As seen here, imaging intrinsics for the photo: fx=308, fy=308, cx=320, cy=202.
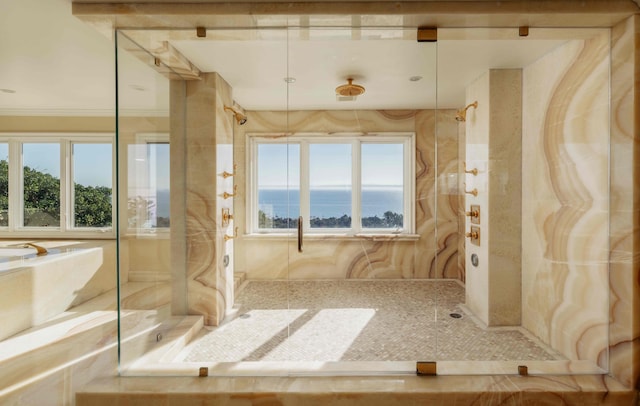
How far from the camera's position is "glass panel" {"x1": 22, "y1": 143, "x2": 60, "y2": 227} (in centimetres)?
407

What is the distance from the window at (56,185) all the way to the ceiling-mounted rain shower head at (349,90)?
10.5 feet

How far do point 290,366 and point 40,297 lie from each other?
246 centimetres

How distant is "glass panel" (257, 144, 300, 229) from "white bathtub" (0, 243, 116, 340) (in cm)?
195

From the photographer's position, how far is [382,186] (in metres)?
3.23

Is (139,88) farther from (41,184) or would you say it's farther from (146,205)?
(41,184)

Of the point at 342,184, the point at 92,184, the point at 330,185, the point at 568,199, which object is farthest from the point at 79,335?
the point at 568,199

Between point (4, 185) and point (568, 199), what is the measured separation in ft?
20.1

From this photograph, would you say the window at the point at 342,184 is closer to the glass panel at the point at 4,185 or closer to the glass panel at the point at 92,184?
the glass panel at the point at 92,184

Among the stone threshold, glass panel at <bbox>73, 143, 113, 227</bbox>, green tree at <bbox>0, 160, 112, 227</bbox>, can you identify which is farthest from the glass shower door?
green tree at <bbox>0, 160, 112, 227</bbox>

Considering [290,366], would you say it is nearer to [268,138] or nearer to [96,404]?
[96,404]

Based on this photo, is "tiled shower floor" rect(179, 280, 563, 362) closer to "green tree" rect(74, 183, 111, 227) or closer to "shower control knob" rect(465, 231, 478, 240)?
"shower control knob" rect(465, 231, 478, 240)

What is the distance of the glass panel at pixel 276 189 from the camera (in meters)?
2.84

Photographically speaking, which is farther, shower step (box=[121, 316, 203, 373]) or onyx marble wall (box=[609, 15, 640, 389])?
shower step (box=[121, 316, 203, 373])

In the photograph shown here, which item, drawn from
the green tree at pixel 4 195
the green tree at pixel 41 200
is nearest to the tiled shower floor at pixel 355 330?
the green tree at pixel 41 200
